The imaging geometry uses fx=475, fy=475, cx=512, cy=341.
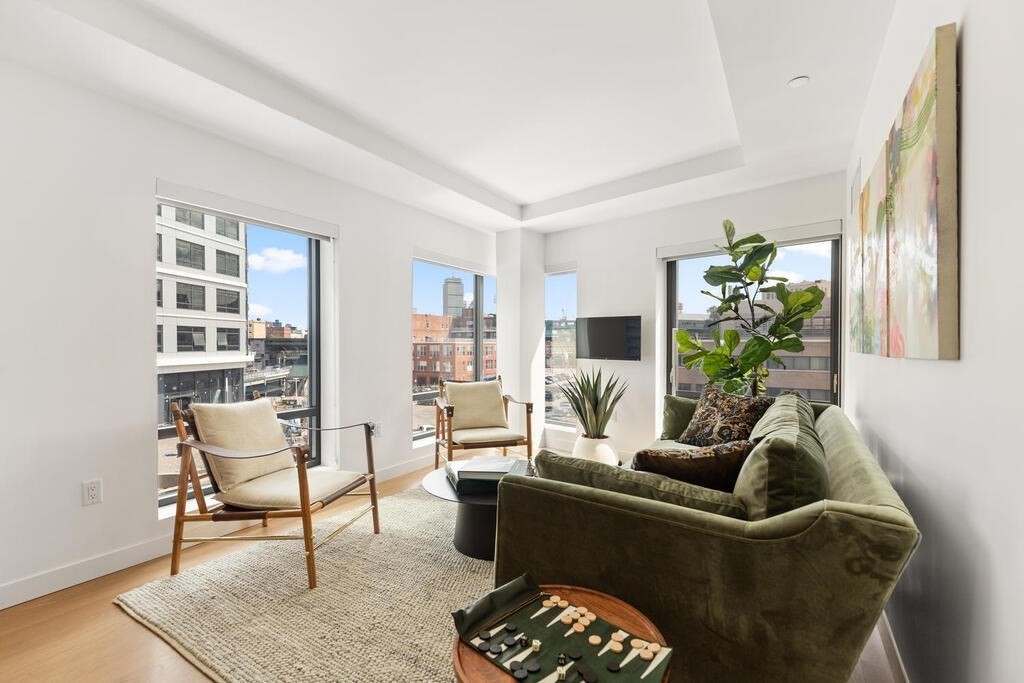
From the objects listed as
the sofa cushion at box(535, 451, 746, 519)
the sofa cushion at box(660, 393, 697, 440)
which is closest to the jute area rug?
the sofa cushion at box(535, 451, 746, 519)

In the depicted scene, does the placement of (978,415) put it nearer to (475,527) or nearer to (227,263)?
(475,527)

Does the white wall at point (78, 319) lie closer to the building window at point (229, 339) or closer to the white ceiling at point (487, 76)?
the white ceiling at point (487, 76)

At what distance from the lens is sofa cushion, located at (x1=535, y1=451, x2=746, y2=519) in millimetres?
1271

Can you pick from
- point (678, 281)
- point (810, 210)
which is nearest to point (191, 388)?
point (678, 281)

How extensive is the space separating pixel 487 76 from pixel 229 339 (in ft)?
7.61

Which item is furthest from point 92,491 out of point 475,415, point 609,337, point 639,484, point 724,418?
point 609,337

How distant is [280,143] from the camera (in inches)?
118

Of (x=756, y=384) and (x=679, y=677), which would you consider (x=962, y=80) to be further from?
(x=756, y=384)

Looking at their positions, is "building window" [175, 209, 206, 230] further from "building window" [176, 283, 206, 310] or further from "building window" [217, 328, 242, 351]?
"building window" [217, 328, 242, 351]

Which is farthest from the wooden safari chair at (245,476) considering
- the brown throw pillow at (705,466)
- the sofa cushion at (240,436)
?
the brown throw pillow at (705,466)

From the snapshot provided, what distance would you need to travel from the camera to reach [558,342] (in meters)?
5.18

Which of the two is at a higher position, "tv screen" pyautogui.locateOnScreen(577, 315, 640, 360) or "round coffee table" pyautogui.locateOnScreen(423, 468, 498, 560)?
"tv screen" pyautogui.locateOnScreen(577, 315, 640, 360)

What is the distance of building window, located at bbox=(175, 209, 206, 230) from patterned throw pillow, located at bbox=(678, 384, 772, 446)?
330 centimetres

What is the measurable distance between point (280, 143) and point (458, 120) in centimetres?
113
